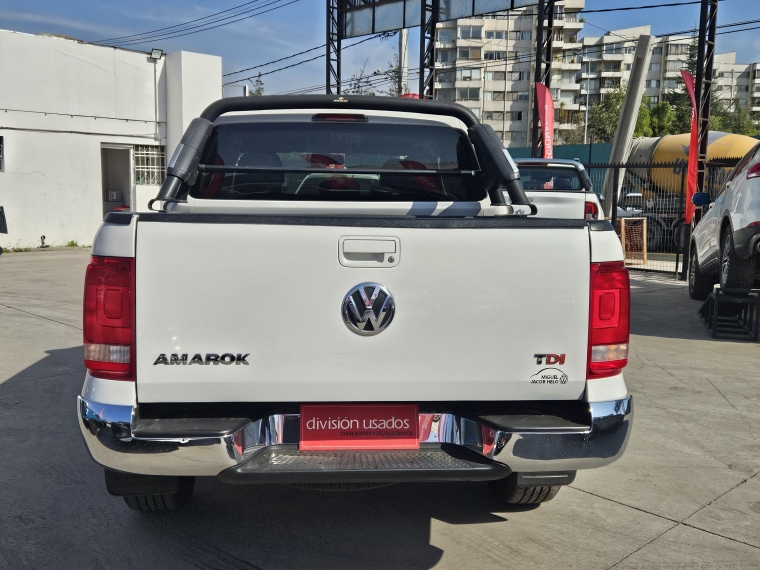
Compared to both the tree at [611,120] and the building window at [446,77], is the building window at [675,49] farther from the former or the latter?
the tree at [611,120]

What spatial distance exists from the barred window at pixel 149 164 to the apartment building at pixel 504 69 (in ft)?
229

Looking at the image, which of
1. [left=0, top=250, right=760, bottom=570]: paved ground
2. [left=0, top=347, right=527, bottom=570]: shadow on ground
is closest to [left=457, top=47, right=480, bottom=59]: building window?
[left=0, top=250, right=760, bottom=570]: paved ground

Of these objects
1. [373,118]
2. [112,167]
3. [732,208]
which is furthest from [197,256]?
[112,167]

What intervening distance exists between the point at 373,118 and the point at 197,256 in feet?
6.34

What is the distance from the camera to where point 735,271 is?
8148 millimetres

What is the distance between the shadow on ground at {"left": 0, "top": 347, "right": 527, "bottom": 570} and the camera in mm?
3332

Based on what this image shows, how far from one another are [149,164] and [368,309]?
837 inches

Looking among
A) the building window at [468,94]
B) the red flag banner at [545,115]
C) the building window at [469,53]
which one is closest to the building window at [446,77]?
the building window at [469,53]

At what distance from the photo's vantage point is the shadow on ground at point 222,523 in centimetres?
333

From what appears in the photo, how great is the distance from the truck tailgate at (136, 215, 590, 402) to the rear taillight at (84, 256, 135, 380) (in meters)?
0.05

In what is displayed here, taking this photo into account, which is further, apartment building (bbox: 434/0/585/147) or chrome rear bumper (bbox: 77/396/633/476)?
apartment building (bbox: 434/0/585/147)

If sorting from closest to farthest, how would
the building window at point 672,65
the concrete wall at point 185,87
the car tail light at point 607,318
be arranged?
the car tail light at point 607,318
the concrete wall at point 185,87
the building window at point 672,65

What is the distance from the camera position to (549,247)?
9.39 ft

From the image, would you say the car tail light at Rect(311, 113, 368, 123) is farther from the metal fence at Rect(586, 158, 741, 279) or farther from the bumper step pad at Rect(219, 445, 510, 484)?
the metal fence at Rect(586, 158, 741, 279)
